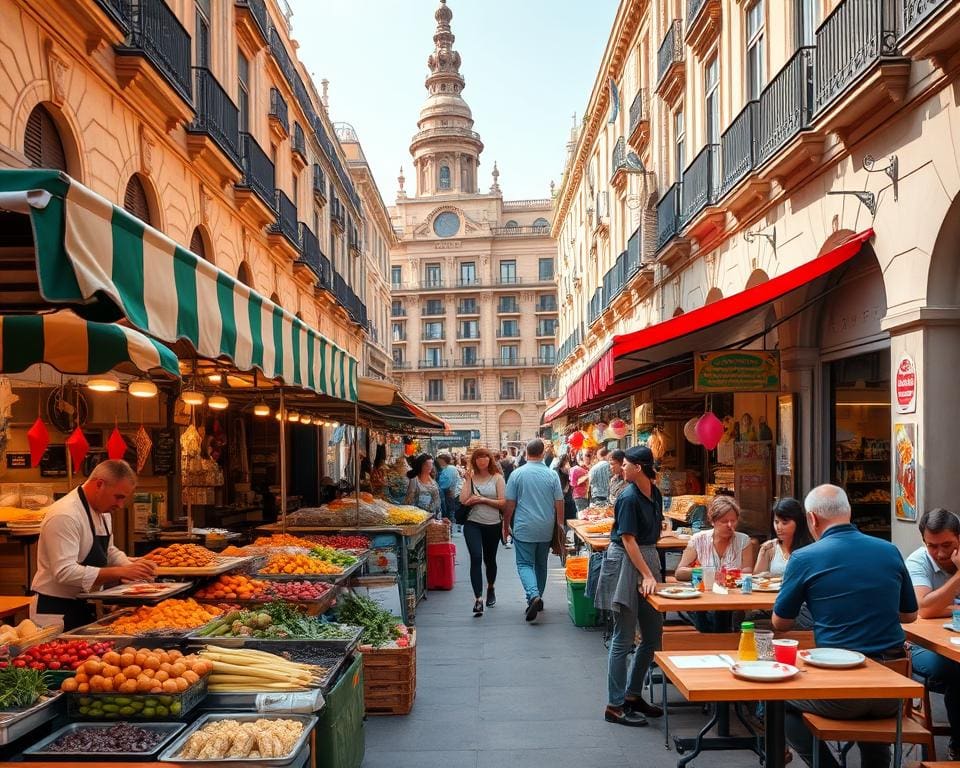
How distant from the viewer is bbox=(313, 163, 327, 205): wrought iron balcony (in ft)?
86.0

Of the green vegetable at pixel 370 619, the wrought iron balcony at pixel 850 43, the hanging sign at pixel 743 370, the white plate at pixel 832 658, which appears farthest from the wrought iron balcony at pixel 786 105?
the white plate at pixel 832 658

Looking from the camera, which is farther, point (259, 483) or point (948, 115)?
point (259, 483)

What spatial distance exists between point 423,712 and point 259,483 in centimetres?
1477

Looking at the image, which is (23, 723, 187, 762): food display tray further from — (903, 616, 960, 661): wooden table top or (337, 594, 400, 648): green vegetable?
(903, 616, 960, 661): wooden table top

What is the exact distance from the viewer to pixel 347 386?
28.4 feet

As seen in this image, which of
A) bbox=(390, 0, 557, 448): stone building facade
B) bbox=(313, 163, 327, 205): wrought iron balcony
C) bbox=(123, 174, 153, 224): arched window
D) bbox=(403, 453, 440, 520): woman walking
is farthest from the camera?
bbox=(390, 0, 557, 448): stone building facade

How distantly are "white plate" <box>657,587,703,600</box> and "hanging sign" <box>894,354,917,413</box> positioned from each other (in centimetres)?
279

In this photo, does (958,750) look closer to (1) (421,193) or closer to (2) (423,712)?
(2) (423,712)

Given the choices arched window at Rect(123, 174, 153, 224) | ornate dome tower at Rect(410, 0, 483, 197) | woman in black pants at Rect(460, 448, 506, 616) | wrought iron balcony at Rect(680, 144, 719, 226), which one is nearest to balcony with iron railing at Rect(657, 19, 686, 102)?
wrought iron balcony at Rect(680, 144, 719, 226)

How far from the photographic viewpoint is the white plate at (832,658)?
4367 mm

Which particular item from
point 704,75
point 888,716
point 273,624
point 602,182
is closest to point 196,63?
point 704,75

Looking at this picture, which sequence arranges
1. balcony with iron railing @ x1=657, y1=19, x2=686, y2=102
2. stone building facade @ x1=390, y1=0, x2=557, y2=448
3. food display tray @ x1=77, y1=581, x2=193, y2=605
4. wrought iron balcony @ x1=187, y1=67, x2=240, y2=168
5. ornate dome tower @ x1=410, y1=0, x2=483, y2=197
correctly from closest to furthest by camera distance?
food display tray @ x1=77, y1=581, x2=193, y2=605 < wrought iron balcony @ x1=187, y1=67, x2=240, y2=168 < balcony with iron railing @ x1=657, y1=19, x2=686, y2=102 < stone building facade @ x1=390, y1=0, x2=557, y2=448 < ornate dome tower @ x1=410, y1=0, x2=483, y2=197

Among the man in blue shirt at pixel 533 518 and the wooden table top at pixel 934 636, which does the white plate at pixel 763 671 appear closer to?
the wooden table top at pixel 934 636

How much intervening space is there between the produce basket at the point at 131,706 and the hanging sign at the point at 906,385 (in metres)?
6.24
